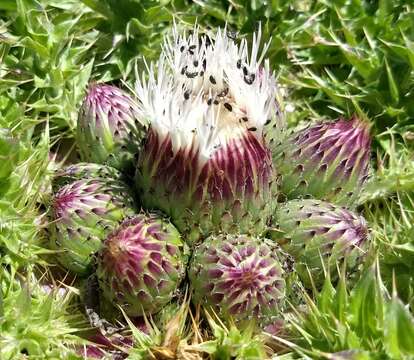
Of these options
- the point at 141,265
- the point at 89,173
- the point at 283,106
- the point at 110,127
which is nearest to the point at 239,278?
the point at 141,265

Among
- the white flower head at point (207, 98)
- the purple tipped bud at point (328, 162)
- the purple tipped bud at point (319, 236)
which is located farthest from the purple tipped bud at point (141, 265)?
the purple tipped bud at point (328, 162)

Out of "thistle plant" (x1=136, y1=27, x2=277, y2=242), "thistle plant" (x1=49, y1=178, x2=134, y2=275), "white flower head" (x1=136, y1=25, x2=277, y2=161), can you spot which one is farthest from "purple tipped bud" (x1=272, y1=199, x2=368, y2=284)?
"thistle plant" (x1=49, y1=178, x2=134, y2=275)

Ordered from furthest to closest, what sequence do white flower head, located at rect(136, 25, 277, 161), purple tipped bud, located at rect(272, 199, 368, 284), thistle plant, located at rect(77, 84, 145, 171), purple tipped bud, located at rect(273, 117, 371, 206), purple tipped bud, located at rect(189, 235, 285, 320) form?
thistle plant, located at rect(77, 84, 145, 171), purple tipped bud, located at rect(273, 117, 371, 206), purple tipped bud, located at rect(272, 199, 368, 284), white flower head, located at rect(136, 25, 277, 161), purple tipped bud, located at rect(189, 235, 285, 320)

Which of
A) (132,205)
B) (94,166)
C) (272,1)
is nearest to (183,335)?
(132,205)

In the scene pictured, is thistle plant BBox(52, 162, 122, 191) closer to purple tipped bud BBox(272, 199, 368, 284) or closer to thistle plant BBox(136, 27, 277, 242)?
thistle plant BBox(136, 27, 277, 242)

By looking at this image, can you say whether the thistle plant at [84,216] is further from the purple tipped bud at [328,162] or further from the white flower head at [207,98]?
the purple tipped bud at [328,162]

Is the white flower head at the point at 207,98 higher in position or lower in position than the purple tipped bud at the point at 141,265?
higher
